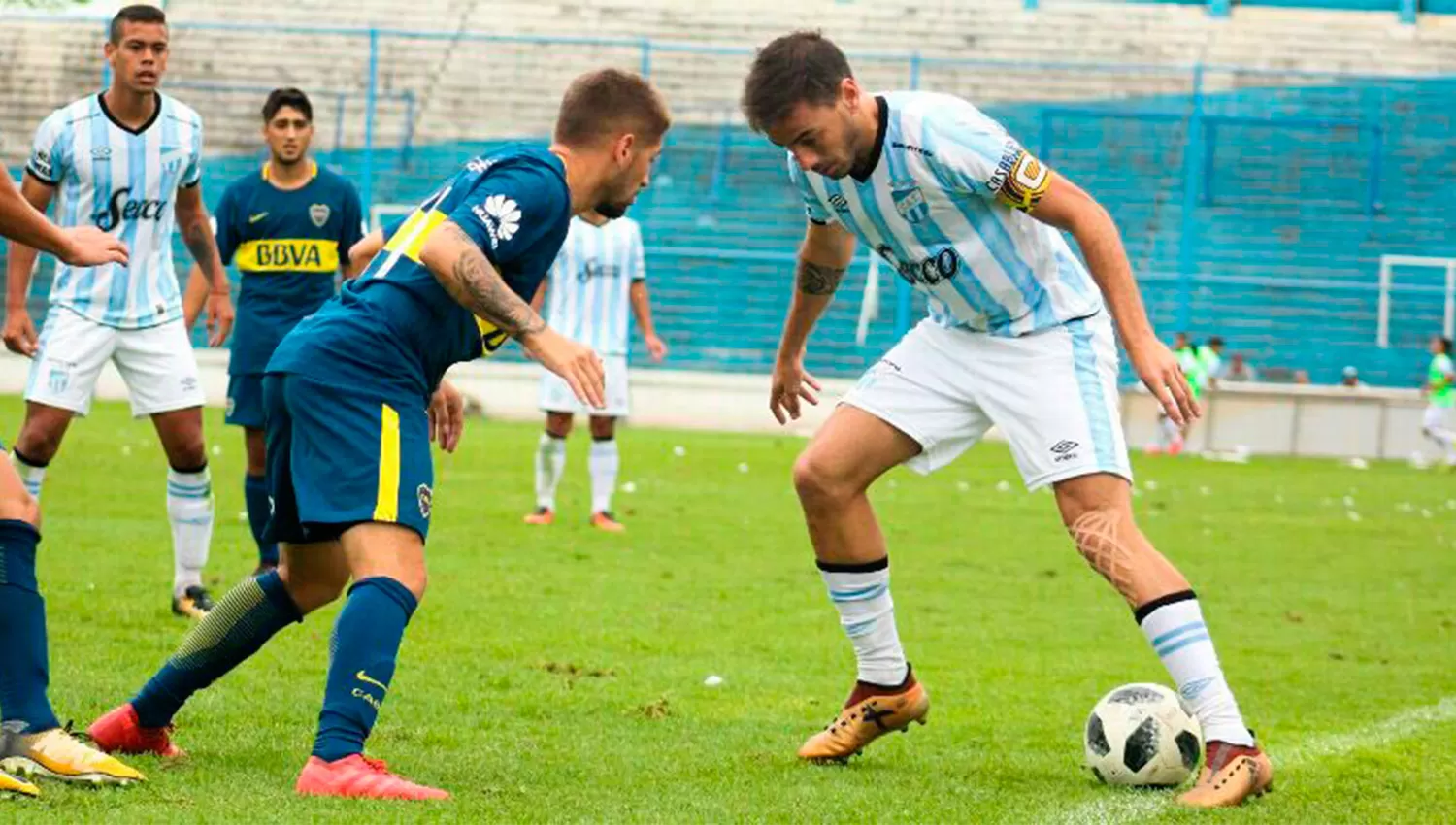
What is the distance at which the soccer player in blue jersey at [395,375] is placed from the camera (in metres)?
5.23

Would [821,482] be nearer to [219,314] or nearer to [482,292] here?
[482,292]

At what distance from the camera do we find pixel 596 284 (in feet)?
50.0

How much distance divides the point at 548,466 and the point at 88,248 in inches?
355

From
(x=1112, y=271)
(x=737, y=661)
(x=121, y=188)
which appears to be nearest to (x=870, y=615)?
(x=1112, y=271)

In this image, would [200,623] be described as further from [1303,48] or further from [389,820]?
[1303,48]

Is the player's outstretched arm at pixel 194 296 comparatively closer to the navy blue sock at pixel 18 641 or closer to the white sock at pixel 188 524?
the white sock at pixel 188 524

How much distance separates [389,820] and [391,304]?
136 centimetres

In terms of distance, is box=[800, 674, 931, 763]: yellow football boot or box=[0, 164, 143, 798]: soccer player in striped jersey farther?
box=[800, 674, 931, 763]: yellow football boot

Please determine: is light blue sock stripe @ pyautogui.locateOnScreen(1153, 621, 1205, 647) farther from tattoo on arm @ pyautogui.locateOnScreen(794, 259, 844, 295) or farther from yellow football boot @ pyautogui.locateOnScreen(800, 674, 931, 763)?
tattoo on arm @ pyautogui.locateOnScreen(794, 259, 844, 295)

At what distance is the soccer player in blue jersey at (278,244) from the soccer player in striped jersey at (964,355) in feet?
14.5

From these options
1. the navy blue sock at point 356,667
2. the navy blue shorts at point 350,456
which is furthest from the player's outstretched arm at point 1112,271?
the navy blue sock at point 356,667

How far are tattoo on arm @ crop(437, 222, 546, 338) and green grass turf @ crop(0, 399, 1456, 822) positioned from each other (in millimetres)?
1229

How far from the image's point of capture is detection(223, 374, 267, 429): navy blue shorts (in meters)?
10.1

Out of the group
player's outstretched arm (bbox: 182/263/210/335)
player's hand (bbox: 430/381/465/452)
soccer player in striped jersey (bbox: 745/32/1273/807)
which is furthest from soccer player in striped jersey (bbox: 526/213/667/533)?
player's hand (bbox: 430/381/465/452)
